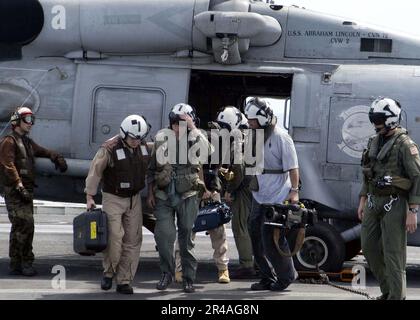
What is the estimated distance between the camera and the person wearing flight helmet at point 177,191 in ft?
29.7

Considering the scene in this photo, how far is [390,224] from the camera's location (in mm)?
7953

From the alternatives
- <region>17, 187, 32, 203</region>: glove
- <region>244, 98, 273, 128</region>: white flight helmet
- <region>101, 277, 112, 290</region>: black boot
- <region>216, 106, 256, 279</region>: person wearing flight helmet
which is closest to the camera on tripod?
<region>244, 98, 273, 128</region>: white flight helmet

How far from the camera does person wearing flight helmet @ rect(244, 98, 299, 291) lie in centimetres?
909

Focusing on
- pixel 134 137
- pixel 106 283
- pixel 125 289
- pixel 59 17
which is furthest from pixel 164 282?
pixel 59 17

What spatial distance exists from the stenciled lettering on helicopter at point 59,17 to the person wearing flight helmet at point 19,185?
1714mm

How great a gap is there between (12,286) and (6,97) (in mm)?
2911

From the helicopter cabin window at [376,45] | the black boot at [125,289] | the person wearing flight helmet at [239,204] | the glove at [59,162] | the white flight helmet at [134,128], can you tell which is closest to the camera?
the white flight helmet at [134,128]

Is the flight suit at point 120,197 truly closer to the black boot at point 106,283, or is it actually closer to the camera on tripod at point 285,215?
the black boot at point 106,283

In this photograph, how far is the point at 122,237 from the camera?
902 centimetres

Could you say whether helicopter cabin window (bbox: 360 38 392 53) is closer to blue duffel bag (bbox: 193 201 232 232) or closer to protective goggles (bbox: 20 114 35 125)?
blue duffel bag (bbox: 193 201 232 232)

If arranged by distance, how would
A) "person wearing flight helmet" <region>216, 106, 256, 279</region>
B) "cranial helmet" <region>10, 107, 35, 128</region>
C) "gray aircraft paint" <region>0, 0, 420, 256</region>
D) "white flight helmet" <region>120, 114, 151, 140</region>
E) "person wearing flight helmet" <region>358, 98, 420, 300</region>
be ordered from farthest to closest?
1. "gray aircraft paint" <region>0, 0, 420, 256</region>
2. "person wearing flight helmet" <region>216, 106, 256, 279</region>
3. "cranial helmet" <region>10, 107, 35, 128</region>
4. "white flight helmet" <region>120, 114, 151, 140</region>
5. "person wearing flight helmet" <region>358, 98, 420, 300</region>

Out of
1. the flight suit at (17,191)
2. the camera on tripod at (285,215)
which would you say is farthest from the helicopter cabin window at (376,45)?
the flight suit at (17,191)

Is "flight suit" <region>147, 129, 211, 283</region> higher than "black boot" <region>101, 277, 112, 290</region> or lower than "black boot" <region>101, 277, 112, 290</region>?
higher

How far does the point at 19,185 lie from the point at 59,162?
0.80m
